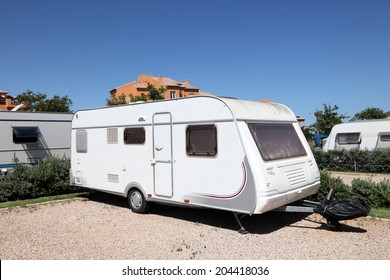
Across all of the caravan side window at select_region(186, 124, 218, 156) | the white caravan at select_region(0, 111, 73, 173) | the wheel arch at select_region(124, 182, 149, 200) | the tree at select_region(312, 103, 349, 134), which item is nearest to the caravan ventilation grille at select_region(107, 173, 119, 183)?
the wheel arch at select_region(124, 182, 149, 200)

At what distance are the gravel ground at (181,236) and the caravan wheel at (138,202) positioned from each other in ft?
0.51

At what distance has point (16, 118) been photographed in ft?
37.9

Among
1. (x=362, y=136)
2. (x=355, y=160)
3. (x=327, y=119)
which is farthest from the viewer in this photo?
(x=327, y=119)

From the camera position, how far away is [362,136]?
51.7ft

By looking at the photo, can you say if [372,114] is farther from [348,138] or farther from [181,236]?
[181,236]

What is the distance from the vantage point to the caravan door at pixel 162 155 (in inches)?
270

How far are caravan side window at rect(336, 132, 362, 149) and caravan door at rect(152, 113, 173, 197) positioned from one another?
38.4ft

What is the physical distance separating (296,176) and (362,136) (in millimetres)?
11139

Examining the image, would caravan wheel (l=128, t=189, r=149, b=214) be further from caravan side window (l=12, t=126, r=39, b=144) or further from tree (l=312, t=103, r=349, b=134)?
tree (l=312, t=103, r=349, b=134)

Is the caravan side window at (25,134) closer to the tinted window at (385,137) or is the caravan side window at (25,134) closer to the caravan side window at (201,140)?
the caravan side window at (201,140)

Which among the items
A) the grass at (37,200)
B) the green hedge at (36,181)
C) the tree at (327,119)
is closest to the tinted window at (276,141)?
the grass at (37,200)

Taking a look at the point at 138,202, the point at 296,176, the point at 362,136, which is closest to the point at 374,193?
the point at 296,176

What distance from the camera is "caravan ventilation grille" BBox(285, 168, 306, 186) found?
610cm
